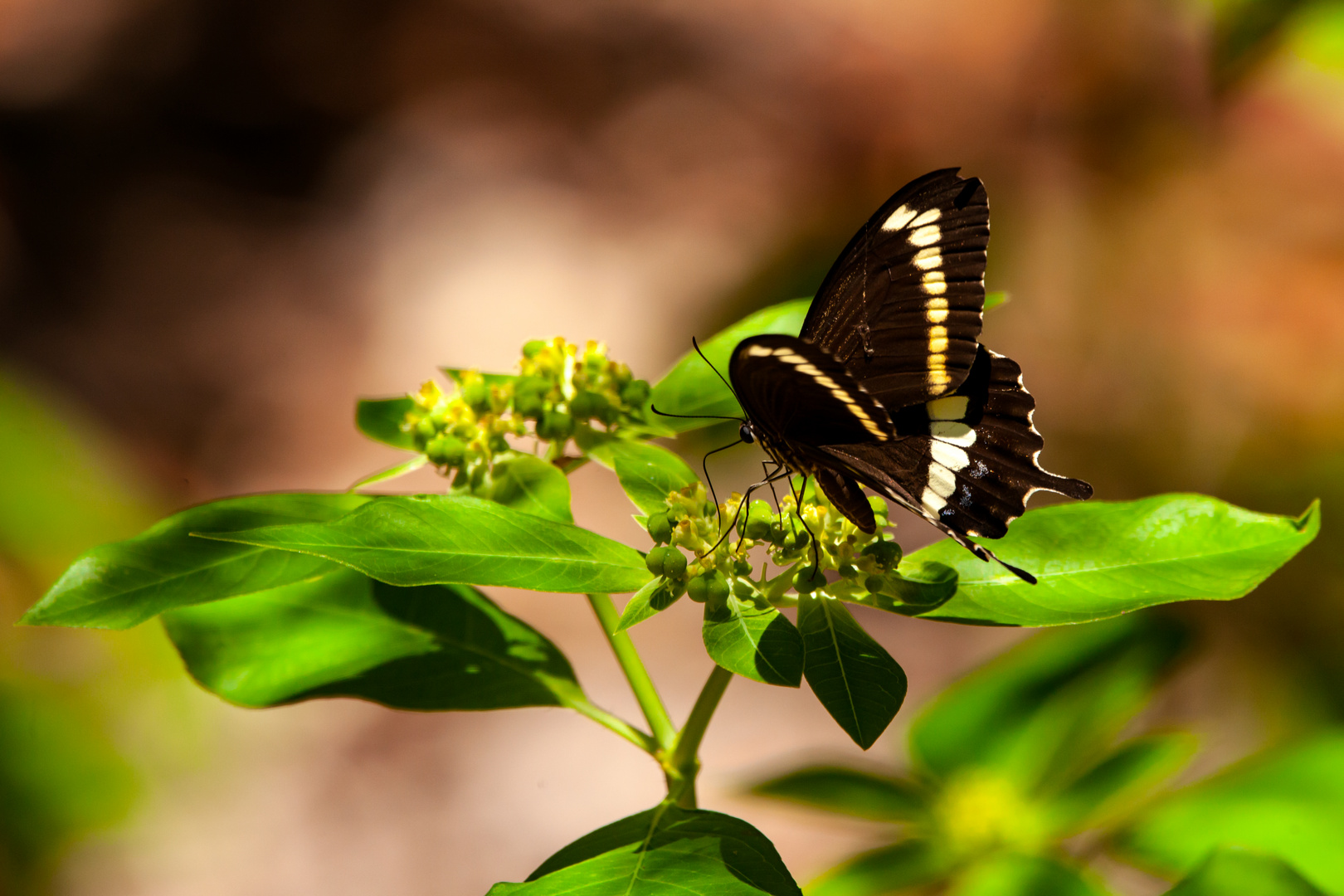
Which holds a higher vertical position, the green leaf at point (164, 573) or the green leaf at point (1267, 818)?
the green leaf at point (164, 573)

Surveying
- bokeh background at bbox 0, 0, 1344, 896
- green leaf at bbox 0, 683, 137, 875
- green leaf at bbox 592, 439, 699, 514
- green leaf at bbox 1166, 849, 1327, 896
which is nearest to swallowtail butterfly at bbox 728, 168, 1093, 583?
green leaf at bbox 592, 439, 699, 514

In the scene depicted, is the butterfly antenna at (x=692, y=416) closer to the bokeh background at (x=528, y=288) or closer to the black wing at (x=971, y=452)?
the black wing at (x=971, y=452)

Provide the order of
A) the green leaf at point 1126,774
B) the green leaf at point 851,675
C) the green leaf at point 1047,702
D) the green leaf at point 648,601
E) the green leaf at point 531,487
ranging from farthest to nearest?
the green leaf at point 1047,702
the green leaf at point 1126,774
the green leaf at point 531,487
the green leaf at point 648,601
the green leaf at point 851,675

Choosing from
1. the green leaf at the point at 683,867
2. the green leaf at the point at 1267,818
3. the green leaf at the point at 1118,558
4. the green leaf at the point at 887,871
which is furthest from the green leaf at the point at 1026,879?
the green leaf at the point at 683,867

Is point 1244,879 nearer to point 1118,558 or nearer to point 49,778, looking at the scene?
point 1118,558

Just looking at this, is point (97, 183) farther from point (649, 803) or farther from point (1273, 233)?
point (1273, 233)

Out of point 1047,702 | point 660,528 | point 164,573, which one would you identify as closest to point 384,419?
point 164,573
